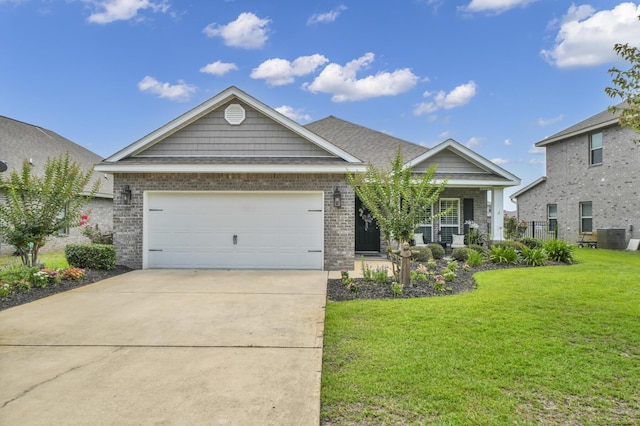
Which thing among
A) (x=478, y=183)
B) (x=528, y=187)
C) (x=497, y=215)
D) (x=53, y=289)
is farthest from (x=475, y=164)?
(x=53, y=289)

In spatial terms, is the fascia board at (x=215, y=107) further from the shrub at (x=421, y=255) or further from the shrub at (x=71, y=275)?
A: the shrub at (x=421, y=255)

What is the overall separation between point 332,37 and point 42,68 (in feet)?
38.3

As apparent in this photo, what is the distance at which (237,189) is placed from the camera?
10.6 m

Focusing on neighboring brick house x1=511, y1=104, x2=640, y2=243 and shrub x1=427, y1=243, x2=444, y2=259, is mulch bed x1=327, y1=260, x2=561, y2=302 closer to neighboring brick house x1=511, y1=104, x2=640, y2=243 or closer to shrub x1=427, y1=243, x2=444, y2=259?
shrub x1=427, y1=243, x2=444, y2=259

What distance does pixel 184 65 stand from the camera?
14.4 meters

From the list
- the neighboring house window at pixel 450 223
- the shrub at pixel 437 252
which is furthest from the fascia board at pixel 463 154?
the shrub at pixel 437 252

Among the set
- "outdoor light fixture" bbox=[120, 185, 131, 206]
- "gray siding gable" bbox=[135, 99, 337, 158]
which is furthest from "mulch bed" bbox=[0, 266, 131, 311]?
"gray siding gable" bbox=[135, 99, 337, 158]

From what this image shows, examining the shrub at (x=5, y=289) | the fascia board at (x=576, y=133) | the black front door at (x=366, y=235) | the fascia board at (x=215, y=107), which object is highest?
the fascia board at (x=576, y=133)

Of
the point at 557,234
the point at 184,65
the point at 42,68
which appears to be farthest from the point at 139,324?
the point at 557,234

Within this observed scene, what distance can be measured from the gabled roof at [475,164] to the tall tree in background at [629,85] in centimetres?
837

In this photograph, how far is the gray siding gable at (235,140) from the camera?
35.6ft

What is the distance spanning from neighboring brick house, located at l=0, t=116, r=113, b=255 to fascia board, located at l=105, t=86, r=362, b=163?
5918 millimetres

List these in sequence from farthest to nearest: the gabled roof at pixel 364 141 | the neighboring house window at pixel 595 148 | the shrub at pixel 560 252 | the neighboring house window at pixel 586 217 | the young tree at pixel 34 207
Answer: the neighboring house window at pixel 586 217, the neighboring house window at pixel 595 148, the gabled roof at pixel 364 141, the shrub at pixel 560 252, the young tree at pixel 34 207

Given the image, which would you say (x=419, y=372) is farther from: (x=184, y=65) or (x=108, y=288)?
(x=184, y=65)
